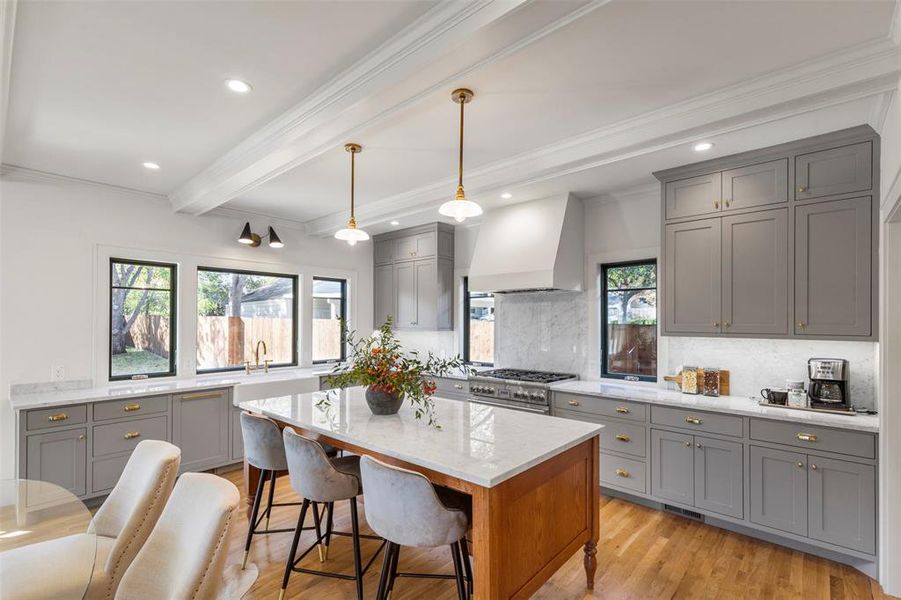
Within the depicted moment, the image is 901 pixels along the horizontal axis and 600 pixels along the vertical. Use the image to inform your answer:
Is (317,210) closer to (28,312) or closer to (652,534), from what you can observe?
(28,312)

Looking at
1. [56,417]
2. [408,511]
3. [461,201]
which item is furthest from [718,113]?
[56,417]

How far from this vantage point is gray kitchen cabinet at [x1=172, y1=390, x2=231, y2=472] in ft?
13.3

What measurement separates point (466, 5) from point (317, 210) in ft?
12.1

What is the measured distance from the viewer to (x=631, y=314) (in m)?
4.20

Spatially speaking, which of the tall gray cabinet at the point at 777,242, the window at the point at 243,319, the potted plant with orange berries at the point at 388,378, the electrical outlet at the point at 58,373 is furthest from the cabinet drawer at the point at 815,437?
the electrical outlet at the point at 58,373

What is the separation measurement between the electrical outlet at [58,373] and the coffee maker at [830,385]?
5.81m

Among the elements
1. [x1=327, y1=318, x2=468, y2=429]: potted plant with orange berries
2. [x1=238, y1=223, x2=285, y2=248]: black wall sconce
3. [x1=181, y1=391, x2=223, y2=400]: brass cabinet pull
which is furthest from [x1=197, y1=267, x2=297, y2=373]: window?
[x1=327, y1=318, x2=468, y2=429]: potted plant with orange berries

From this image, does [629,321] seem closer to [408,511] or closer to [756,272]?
[756,272]

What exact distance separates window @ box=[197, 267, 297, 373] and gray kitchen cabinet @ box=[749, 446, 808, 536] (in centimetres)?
479

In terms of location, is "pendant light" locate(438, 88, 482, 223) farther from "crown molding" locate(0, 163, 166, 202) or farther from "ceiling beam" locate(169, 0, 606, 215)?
"crown molding" locate(0, 163, 166, 202)

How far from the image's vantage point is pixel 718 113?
8.27ft

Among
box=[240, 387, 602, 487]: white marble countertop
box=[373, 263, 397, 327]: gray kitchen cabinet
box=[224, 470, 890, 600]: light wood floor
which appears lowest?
box=[224, 470, 890, 600]: light wood floor

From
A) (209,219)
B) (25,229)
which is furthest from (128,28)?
(209,219)

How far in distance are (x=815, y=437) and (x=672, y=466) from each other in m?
0.91
